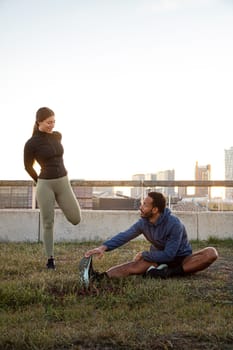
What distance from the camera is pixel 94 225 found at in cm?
778

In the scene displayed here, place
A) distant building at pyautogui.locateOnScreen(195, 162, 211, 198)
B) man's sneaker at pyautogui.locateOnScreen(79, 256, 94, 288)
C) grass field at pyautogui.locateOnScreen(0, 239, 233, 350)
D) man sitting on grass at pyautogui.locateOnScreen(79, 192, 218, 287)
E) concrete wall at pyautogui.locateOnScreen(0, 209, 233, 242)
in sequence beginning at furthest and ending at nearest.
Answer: distant building at pyautogui.locateOnScreen(195, 162, 211, 198)
concrete wall at pyautogui.locateOnScreen(0, 209, 233, 242)
man sitting on grass at pyautogui.locateOnScreen(79, 192, 218, 287)
man's sneaker at pyautogui.locateOnScreen(79, 256, 94, 288)
grass field at pyautogui.locateOnScreen(0, 239, 233, 350)

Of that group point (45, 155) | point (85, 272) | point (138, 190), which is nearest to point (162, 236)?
point (85, 272)

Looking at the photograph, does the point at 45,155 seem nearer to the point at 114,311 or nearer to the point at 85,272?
the point at 85,272

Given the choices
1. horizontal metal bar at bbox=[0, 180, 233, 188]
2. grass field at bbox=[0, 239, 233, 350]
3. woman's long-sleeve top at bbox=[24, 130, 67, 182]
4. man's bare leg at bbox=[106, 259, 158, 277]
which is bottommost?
grass field at bbox=[0, 239, 233, 350]

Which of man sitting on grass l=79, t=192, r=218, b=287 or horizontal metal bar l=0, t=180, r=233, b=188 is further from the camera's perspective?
horizontal metal bar l=0, t=180, r=233, b=188

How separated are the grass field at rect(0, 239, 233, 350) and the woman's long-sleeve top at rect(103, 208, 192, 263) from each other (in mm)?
259

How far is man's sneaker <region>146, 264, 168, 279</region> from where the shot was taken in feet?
14.4

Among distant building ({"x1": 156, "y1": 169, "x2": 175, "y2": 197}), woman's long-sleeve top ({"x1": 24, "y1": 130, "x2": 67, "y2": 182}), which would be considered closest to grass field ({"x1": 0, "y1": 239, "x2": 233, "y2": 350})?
woman's long-sleeve top ({"x1": 24, "y1": 130, "x2": 67, "y2": 182})

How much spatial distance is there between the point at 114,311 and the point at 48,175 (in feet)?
7.31

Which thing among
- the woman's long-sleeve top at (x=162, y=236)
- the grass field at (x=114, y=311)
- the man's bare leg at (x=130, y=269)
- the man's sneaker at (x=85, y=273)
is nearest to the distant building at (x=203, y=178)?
the grass field at (x=114, y=311)

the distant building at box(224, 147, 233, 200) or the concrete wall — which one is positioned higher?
the distant building at box(224, 147, 233, 200)

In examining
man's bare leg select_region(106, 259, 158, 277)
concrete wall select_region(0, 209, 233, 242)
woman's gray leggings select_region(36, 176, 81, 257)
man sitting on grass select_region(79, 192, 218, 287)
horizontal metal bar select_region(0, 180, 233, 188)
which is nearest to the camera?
man's bare leg select_region(106, 259, 158, 277)

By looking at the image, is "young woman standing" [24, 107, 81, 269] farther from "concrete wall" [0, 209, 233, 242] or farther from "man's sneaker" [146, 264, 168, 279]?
"concrete wall" [0, 209, 233, 242]

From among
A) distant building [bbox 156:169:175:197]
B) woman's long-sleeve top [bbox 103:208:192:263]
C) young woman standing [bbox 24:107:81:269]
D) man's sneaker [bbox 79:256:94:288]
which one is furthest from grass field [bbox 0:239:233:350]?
distant building [bbox 156:169:175:197]
